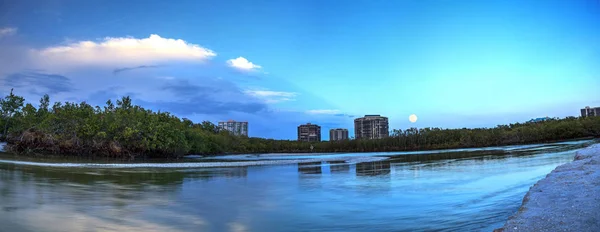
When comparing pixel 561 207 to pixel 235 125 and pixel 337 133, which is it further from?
pixel 337 133

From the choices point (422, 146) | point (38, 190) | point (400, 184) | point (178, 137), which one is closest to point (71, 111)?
point (178, 137)

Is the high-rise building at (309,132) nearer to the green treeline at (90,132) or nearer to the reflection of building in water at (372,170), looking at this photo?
the green treeline at (90,132)

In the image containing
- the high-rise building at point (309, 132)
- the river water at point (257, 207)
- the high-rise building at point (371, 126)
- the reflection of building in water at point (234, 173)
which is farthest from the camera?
the high-rise building at point (309, 132)

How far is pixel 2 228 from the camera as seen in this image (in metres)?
5.23

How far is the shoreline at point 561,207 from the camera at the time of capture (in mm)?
4191

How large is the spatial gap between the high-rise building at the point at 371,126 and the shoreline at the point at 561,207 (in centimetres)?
13103

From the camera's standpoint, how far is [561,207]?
5.14 meters

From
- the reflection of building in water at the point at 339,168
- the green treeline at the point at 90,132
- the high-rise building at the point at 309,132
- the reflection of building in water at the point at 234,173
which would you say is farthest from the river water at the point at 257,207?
the high-rise building at the point at 309,132

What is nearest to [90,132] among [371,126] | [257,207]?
[257,207]

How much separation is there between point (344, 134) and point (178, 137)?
126 meters

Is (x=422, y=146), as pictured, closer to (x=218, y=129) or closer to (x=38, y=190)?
(x=218, y=129)

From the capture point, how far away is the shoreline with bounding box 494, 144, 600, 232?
419cm

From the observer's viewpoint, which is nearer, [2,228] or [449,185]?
[2,228]

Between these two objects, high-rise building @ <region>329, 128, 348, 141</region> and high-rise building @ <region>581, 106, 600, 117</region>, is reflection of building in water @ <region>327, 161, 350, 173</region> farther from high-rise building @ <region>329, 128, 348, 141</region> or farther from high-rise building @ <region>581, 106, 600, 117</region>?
high-rise building @ <region>329, 128, 348, 141</region>
